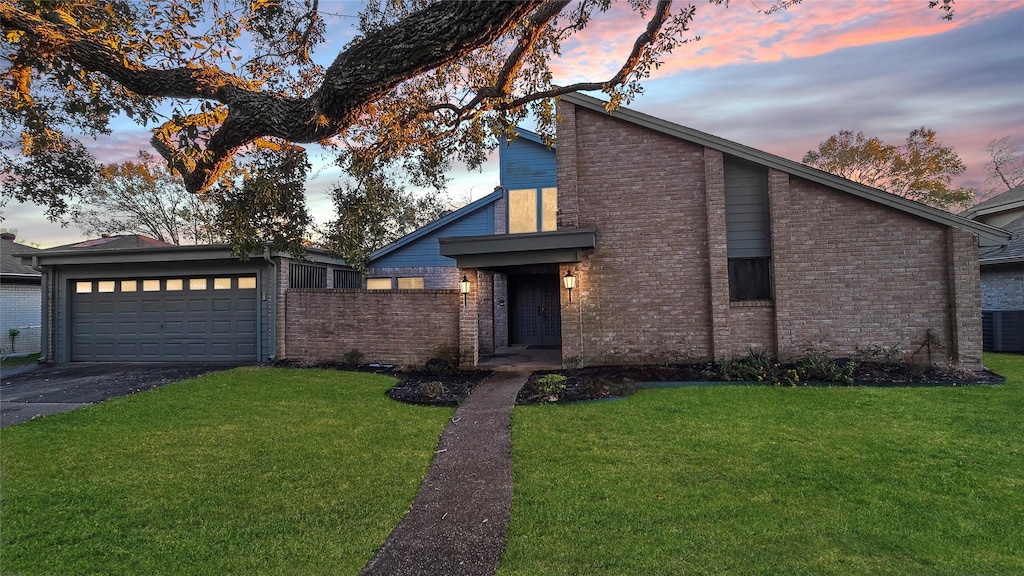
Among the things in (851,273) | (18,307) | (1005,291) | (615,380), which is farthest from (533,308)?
(18,307)

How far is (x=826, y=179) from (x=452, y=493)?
9987mm

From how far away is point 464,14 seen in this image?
11.7ft

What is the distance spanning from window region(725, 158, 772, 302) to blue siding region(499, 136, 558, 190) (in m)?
5.69

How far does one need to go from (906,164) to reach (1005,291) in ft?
47.5

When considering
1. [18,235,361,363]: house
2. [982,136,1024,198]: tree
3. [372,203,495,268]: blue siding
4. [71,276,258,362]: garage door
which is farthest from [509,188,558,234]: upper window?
[982,136,1024,198]: tree

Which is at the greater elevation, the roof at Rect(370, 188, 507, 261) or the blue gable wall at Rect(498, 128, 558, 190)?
the blue gable wall at Rect(498, 128, 558, 190)

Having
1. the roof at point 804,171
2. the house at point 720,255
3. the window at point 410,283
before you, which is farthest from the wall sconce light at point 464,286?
the window at point 410,283

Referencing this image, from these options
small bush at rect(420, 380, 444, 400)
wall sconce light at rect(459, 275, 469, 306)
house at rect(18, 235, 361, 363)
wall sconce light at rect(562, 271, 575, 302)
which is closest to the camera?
small bush at rect(420, 380, 444, 400)

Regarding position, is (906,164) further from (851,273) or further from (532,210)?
(532,210)

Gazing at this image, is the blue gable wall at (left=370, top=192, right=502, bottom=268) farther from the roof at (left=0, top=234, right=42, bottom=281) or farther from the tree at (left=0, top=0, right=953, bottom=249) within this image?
the roof at (left=0, top=234, right=42, bottom=281)

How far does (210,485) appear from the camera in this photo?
4.38m

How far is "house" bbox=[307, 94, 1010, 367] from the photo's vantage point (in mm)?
9500

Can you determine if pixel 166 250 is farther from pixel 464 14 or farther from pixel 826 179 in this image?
pixel 826 179

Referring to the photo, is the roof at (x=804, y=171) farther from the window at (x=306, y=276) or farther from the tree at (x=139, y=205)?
the tree at (x=139, y=205)
